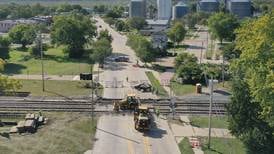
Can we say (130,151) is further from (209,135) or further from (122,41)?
(122,41)

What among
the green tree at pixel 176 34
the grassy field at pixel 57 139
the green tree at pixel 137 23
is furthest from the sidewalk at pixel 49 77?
the green tree at pixel 137 23

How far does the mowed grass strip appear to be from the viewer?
194 ft

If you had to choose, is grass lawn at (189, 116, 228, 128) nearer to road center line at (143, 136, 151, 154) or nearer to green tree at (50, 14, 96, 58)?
road center line at (143, 136, 151, 154)

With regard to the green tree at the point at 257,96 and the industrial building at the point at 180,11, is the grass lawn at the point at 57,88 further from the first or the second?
the industrial building at the point at 180,11

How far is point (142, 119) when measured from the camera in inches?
A: 1742

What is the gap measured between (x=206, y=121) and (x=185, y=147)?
834 cm

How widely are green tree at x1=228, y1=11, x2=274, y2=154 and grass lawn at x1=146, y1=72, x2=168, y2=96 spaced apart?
17718mm

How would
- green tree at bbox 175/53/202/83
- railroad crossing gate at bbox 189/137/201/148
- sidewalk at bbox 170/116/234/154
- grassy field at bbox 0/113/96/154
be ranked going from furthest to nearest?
green tree at bbox 175/53/202/83
sidewalk at bbox 170/116/234/154
railroad crossing gate at bbox 189/137/201/148
grassy field at bbox 0/113/96/154

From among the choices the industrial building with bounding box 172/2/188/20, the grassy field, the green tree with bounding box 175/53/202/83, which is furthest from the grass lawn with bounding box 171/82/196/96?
the industrial building with bounding box 172/2/188/20

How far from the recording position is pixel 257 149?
3666cm

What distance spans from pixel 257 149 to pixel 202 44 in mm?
72860

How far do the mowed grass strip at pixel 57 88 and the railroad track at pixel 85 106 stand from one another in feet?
13.3

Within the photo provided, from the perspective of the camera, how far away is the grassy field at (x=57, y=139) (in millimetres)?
38781

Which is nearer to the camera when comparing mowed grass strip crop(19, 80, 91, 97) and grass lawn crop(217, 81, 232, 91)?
mowed grass strip crop(19, 80, 91, 97)
